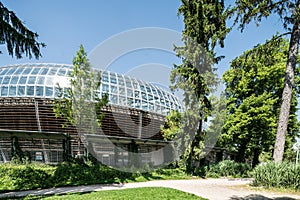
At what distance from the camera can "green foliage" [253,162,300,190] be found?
9.89m

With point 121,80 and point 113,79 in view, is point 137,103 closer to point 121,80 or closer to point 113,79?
point 121,80

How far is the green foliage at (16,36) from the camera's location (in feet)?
23.9

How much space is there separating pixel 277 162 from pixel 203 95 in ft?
21.2

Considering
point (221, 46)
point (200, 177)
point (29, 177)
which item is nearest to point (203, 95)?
point (221, 46)

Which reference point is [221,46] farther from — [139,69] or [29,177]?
[29,177]

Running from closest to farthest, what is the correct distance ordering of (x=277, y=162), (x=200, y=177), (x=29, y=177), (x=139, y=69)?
(x=29, y=177) → (x=277, y=162) → (x=200, y=177) → (x=139, y=69)

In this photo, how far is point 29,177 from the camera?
9984 millimetres

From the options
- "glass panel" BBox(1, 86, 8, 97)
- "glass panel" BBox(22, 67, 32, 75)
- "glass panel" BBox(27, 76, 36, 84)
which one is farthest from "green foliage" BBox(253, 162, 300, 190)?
"glass panel" BBox(22, 67, 32, 75)

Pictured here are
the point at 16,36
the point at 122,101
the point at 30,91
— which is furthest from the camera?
the point at 122,101

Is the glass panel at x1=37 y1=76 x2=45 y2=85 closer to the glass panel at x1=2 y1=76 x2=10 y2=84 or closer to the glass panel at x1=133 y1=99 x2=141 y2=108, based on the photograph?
the glass panel at x1=2 y1=76 x2=10 y2=84

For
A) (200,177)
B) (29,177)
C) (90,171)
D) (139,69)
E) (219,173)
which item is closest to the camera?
(29,177)

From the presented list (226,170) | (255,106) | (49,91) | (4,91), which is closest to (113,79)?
(49,91)

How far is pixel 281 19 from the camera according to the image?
1220cm

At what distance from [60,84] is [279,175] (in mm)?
19771
